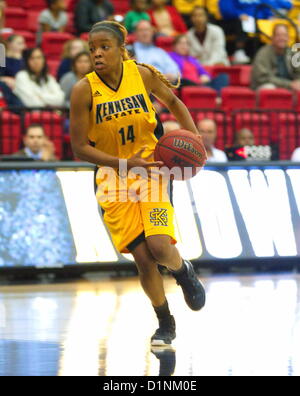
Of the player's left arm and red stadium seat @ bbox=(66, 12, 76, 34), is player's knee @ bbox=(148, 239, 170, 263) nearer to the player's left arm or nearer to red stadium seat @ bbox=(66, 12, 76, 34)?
the player's left arm

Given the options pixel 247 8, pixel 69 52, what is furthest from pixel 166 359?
pixel 247 8

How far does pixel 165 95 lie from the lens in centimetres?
751

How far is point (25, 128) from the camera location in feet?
42.6

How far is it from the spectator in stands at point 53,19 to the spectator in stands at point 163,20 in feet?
5.29

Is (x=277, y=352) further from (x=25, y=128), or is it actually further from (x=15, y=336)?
(x=25, y=128)

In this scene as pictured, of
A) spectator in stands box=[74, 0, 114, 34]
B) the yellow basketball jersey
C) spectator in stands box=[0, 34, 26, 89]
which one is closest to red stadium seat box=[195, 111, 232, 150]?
spectator in stands box=[0, 34, 26, 89]

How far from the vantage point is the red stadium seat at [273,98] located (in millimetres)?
15516

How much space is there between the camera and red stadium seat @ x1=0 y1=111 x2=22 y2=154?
12.8 meters

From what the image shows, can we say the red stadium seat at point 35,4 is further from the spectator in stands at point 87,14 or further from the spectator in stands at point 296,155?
the spectator in stands at point 296,155

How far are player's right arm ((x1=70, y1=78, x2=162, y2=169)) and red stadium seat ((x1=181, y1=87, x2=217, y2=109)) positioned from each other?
7674 millimetres

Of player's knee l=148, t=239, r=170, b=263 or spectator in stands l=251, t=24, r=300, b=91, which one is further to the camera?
spectator in stands l=251, t=24, r=300, b=91

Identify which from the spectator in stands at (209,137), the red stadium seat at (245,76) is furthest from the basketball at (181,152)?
the red stadium seat at (245,76)

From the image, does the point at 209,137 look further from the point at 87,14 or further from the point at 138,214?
the point at 138,214

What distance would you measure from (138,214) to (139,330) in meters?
1.21
